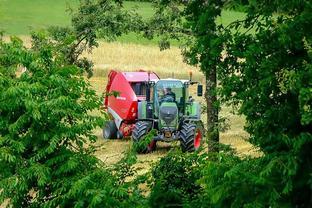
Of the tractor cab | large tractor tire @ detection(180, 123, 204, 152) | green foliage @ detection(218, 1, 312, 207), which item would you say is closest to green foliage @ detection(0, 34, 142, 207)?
green foliage @ detection(218, 1, 312, 207)

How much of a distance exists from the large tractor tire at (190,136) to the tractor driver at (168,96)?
1095 millimetres

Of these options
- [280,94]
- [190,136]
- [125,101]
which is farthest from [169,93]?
[280,94]

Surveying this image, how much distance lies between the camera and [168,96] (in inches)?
1052

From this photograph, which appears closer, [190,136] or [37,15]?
[190,136]

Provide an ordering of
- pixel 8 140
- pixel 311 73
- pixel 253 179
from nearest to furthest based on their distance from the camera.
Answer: pixel 311 73
pixel 253 179
pixel 8 140

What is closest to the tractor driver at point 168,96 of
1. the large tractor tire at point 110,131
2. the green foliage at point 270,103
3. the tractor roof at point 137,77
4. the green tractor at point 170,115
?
the green tractor at point 170,115

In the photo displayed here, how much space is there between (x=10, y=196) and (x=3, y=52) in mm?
2247

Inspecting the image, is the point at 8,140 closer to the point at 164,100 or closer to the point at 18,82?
the point at 18,82

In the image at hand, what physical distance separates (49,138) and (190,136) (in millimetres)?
13637

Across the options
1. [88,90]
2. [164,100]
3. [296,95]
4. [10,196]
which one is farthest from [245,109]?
[164,100]

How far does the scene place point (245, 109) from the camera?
35.7 ft

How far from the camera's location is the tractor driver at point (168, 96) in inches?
1046

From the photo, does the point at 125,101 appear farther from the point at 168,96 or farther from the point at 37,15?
the point at 37,15

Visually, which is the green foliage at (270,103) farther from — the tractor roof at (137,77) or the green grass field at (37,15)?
the green grass field at (37,15)
